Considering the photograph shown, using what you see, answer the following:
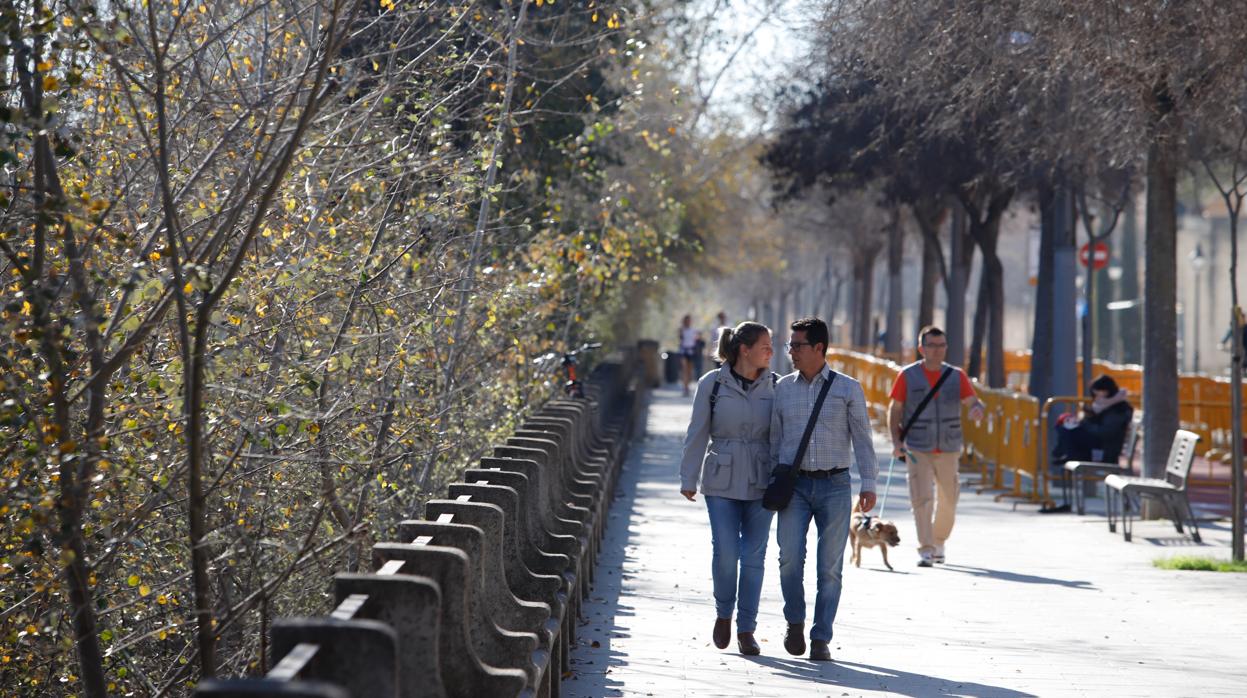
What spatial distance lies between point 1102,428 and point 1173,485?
211cm

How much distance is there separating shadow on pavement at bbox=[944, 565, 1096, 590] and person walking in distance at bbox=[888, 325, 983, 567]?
0.92 feet

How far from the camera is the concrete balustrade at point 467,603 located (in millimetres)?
4082

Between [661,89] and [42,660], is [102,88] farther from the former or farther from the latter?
[661,89]

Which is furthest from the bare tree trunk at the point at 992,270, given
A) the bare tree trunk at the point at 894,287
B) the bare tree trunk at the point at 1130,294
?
the bare tree trunk at the point at 1130,294

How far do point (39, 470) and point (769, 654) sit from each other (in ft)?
13.3

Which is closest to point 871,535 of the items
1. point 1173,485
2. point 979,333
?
point 1173,485

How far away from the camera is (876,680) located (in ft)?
28.8

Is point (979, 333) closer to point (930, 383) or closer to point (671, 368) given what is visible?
point (930, 383)

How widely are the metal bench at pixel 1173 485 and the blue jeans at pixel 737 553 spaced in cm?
666

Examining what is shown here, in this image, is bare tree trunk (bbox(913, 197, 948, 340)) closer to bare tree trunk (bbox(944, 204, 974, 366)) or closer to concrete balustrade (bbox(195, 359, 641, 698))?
bare tree trunk (bbox(944, 204, 974, 366))

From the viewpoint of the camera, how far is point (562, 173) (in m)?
20.5

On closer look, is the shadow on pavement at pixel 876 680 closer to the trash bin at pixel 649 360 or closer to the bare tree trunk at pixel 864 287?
the trash bin at pixel 649 360

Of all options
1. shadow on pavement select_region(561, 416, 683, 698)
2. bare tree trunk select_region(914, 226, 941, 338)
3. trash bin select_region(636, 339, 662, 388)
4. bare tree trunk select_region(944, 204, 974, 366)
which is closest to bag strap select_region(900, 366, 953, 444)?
shadow on pavement select_region(561, 416, 683, 698)

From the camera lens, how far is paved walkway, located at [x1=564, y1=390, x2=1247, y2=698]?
874cm
